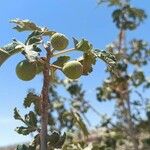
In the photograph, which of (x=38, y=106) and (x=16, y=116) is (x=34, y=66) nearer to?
(x=38, y=106)

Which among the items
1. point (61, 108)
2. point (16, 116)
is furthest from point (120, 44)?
point (16, 116)

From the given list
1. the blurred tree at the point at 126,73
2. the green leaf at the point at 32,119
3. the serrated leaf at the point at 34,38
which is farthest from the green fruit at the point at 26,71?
the blurred tree at the point at 126,73

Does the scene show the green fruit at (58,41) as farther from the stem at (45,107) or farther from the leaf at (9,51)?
the leaf at (9,51)

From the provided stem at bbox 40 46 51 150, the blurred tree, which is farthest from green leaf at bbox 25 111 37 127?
the blurred tree

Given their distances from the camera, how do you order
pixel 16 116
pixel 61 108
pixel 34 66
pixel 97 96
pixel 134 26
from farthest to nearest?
1. pixel 61 108
2. pixel 97 96
3. pixel 134 26
4. pixel 16 116
5. pixel 34 66

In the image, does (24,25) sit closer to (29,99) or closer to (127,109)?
(29,99)

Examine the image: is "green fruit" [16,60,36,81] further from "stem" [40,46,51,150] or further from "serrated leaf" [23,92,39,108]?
"serrated leaf" [23,92,39,108]

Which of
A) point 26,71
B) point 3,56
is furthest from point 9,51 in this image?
point 26,71
